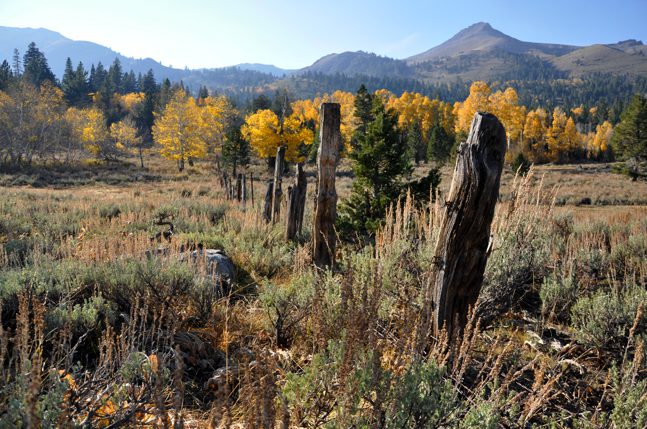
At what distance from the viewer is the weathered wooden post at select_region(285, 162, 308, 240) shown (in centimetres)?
713

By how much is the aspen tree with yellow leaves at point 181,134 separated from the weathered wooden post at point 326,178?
34.6m

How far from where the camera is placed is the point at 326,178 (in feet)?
17.6

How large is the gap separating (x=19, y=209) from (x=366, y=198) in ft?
29.8

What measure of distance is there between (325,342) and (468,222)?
1.31m

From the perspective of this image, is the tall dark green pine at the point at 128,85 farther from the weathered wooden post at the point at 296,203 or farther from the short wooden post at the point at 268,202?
the weathered wooden post at the point at 296,203

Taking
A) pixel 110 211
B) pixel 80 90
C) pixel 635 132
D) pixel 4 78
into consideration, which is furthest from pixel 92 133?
pixel 635 132

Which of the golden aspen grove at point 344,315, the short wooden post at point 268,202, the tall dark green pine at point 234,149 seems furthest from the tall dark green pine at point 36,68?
the short wooden post at point 268,202

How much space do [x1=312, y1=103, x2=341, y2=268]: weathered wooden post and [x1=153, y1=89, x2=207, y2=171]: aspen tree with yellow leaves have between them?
34.6 m

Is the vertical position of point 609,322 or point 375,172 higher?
point 375,172

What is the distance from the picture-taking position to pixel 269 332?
3.48 m

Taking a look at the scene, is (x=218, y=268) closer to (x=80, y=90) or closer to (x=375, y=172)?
(x=375, y=172)

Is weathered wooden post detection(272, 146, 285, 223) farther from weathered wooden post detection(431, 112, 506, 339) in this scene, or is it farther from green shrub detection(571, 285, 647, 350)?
green shrub detection(571, 285, 647, 350)

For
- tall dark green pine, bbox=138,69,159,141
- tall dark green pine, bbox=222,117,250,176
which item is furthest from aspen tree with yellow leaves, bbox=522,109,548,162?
tall dark green pine, bbox=138,69,159,141

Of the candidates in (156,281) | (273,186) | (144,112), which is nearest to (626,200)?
(273,186)
